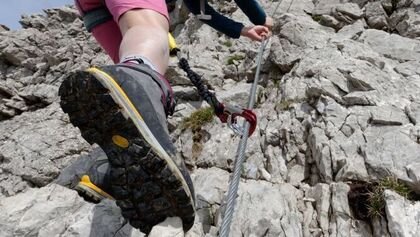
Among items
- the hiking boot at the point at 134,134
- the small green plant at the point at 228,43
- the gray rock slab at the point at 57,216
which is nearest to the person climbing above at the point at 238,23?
the hiking boot at the point at 134,134

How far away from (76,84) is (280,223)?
11.6 feet

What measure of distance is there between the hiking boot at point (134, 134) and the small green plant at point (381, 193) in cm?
310

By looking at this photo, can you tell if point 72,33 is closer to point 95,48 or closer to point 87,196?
point 95,48

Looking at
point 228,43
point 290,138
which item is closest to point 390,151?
point 290,138

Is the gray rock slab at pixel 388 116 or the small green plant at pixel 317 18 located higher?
the gray rock slab at pixel 388 116

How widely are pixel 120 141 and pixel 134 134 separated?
157mm

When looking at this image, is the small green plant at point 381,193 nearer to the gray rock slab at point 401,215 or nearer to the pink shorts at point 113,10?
the gray rock slab at point 401,215

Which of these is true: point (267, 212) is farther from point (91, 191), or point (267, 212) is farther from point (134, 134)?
point (134, 134)

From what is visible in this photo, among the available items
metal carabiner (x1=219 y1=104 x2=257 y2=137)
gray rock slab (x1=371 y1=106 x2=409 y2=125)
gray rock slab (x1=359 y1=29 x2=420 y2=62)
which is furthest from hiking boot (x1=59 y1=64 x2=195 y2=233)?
gray rock slab (x1=359 y1=29 x2=420 y2=62)

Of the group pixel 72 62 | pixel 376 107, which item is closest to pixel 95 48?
pixel 72 62

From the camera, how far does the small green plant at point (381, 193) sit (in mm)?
4609

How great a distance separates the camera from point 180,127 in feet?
27.3

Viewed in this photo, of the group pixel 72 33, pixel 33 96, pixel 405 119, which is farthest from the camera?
pixel 72 33

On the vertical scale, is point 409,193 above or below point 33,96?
above
